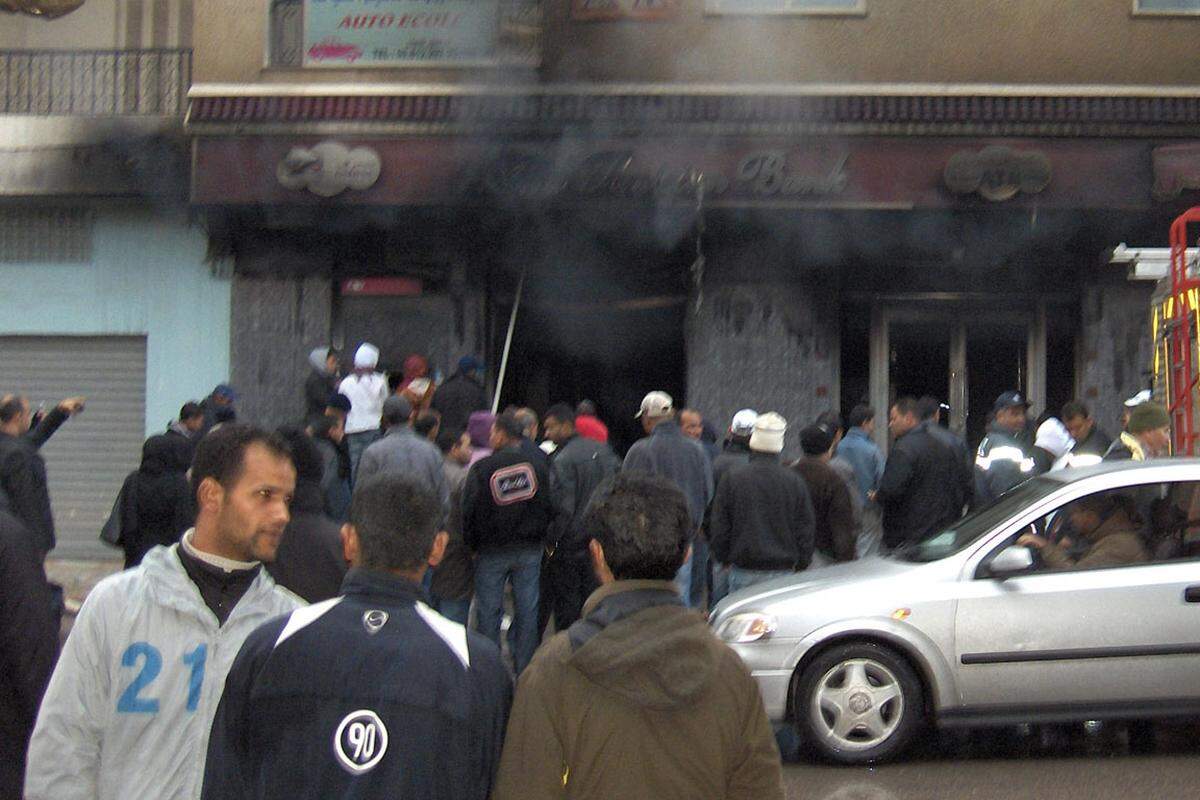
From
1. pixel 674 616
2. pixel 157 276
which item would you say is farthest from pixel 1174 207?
pixel 674 616

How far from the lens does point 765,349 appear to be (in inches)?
558

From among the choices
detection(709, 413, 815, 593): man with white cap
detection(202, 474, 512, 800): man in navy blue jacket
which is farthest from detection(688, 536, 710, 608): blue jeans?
detection(202, 474, 512, 800): man in navy blue jacket

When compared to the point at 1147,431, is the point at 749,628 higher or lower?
lower

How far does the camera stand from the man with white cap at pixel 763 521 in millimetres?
8633

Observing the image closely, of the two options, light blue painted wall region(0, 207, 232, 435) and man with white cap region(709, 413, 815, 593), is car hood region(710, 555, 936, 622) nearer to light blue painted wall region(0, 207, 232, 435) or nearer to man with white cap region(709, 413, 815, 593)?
man with white cap region(709, 413, 815, 593)

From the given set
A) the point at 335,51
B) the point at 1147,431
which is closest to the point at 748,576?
the point at 1147,431

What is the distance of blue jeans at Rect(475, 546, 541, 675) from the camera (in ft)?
28.4

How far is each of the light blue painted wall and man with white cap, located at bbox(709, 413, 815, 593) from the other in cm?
722

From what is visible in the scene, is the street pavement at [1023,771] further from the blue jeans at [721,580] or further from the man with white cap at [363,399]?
the man with white cap at [363,399]

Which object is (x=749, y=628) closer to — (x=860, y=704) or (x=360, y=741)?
Result: (x=860, y=704)

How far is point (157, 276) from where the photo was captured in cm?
1474

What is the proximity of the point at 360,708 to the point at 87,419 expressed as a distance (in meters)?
13.0

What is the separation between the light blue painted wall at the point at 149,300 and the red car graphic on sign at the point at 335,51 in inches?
79.4

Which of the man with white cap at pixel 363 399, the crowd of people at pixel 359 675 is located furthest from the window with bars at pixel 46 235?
the crowd of people at pixel 359 675
